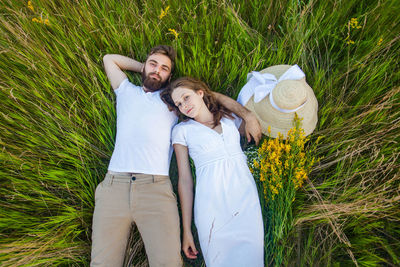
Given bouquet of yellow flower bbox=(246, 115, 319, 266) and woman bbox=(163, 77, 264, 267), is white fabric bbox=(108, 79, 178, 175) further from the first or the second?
bouquet of yellow flower bbox=(246, 115, 319, 266)

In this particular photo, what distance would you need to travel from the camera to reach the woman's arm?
220cm

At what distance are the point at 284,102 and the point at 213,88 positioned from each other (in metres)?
1.03

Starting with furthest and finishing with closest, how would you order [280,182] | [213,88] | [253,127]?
[213,88], [253,127], [280,182]

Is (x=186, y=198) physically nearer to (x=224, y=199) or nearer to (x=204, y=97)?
(x=224, y=199)

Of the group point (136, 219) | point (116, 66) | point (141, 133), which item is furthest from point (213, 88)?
point (136, 219)

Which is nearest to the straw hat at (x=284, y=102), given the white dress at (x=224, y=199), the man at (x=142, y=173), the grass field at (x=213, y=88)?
the man at (x=142, y=173)

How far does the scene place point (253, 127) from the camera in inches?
93.4

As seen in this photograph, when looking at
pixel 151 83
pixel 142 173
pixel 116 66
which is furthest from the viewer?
pixel 116 66

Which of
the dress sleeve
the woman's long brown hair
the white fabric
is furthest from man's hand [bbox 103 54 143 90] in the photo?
the dress sleeve

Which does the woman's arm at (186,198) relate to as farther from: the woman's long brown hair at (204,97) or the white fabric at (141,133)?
the woman's long brown hair at (204,97)

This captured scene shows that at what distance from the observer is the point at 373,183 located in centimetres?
203

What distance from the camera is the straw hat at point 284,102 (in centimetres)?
212

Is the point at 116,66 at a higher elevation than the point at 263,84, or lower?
higher

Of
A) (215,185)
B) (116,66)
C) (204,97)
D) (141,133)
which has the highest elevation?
(116,66)
